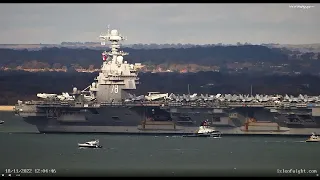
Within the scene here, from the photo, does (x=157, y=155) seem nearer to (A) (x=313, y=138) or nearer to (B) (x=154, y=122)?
(A) (x=313, y=138)

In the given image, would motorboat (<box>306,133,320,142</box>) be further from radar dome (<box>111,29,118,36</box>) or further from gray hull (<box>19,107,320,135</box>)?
radar dome (<box>111,29,118,36</box>)

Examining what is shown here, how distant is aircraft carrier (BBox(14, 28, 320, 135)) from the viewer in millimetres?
35156

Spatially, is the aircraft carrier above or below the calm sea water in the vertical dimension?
above

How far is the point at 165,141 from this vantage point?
3234 centimetres

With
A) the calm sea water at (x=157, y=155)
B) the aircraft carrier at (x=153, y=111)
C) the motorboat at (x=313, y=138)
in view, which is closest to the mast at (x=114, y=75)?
the aircraft carrier at (x=153, y=111)

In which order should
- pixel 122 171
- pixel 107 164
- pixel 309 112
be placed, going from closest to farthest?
pixel 122 171
pixel 107 164
pixel 309 112

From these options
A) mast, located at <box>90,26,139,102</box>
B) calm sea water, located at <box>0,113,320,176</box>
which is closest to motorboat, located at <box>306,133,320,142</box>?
calm sea water, located at <box>0,113,320,176</box>

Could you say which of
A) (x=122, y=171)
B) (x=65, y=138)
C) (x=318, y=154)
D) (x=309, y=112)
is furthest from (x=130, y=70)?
(x=122, y=171)

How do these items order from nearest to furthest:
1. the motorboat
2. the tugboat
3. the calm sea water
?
the calm sea water → the motorboat → the tugboat

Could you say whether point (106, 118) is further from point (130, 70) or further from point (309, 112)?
point (309, 112)

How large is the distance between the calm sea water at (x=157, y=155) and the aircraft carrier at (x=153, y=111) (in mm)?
1130

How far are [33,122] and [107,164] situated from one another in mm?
15774

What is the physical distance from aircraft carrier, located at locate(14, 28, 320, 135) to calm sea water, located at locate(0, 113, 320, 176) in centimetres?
113

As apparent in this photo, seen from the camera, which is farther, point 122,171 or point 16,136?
point 16,136
